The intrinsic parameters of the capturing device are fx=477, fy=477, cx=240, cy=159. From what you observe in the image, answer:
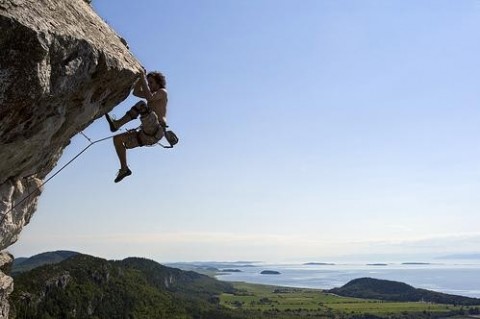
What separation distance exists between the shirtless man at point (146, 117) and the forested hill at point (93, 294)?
274 ft

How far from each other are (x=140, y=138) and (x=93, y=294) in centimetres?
11028

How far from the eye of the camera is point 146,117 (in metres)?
9.45

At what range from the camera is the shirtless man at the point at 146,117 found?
9.50m

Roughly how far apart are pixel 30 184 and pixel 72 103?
3.39 meters

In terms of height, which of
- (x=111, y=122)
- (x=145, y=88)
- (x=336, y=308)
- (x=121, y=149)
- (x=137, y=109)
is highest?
(x=145, y=88)

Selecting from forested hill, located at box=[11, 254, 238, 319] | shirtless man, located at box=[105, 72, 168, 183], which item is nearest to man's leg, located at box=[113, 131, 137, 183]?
shirtless man, located at box=[105, 72, 168, 183]

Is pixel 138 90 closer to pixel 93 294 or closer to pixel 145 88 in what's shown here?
pixel 145 88

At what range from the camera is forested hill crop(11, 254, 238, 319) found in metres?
96.4

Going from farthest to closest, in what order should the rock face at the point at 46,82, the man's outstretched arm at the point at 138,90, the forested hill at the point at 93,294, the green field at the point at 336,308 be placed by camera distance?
the green field at the point at 336,308
the forested hill at the point at 93,294
the man's outstretched arm at the point at 138,90
the rock face at the point at 46,82

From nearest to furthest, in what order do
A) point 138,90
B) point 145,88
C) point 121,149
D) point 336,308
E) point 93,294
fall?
point 145,88
point 138,90
point 121,149
point 93,294
point 336,308

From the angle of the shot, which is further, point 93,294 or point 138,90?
point 93,294

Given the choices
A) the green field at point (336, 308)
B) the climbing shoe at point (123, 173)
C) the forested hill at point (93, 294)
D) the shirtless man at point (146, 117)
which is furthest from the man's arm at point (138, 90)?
the green field at point (336, 308)

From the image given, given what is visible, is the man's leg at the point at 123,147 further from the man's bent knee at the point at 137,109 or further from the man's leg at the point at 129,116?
the man's bent knee at the point at 137,109

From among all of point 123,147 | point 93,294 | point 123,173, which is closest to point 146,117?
point 123,147
